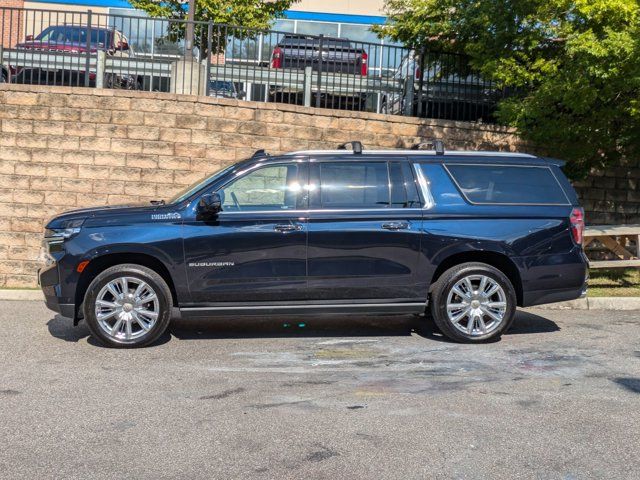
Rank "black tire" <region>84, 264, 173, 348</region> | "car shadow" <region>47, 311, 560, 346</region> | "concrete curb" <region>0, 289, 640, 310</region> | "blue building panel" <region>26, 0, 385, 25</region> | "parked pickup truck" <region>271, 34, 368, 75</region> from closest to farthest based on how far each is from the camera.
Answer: "black tire" <region>84, 264, 173, 348</region> < "car shadow" <region>47, 311, 560, 346</region> < "concrete curb" <region>0, 289, 640, 310</region> < "parked pickup truck" <region>271, 34, 368, 75</region> < "blue building panel" <region>26, 0, 385, 25</region>

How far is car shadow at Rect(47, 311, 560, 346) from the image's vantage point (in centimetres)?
831

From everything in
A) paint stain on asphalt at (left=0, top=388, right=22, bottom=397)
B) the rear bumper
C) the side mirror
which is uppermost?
the side mirror

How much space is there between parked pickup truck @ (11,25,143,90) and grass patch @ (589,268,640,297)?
797 cm

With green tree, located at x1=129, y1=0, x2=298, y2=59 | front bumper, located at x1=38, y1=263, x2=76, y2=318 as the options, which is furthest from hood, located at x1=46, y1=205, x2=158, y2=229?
green tree, located at x1=129, y1=0, x2=298, y2=59

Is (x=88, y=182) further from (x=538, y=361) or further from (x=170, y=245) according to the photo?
(x=538, y=361)

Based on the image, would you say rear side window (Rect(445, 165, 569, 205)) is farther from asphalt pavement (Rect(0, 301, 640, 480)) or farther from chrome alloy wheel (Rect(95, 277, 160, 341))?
chrome alloy wheel (Rect(95, 277, 160, 341))

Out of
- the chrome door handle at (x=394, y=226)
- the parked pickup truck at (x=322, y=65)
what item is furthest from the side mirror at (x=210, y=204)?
the parked pickup truck at (x=322, y=65)

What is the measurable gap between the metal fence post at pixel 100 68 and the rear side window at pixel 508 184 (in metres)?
7.18

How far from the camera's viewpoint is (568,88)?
11.2m

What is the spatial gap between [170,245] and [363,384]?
2.46 meters

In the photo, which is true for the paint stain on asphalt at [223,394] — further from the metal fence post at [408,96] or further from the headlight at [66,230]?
the metal fence post at [408,96]

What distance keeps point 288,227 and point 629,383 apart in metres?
3.32

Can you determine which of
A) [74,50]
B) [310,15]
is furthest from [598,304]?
[310,15]

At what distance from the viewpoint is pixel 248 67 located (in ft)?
44.8
